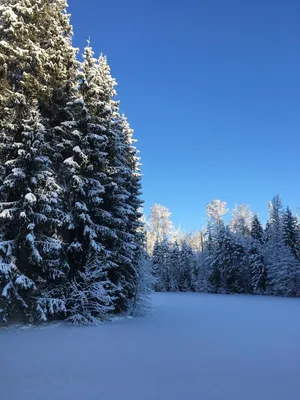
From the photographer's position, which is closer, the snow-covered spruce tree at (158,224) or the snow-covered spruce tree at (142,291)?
the snow-covered spruce tree at (142,291)

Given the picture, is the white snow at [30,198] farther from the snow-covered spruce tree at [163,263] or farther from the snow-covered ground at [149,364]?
the snow-covered spruce tree at [163,263]

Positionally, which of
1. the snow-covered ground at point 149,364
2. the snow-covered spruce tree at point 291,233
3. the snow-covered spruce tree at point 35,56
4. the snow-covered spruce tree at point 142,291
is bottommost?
the snow-covered ground at point 149,364

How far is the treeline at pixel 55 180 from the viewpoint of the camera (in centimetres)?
1235

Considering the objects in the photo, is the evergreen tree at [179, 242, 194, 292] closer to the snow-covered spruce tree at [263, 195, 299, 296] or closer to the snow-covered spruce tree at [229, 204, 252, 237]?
the snow-covered spruce tree at [229, 204, 252, 237]

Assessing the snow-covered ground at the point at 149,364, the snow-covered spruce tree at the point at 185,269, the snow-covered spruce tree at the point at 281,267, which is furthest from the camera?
the snow-covered spruce tree at the point at 185,269

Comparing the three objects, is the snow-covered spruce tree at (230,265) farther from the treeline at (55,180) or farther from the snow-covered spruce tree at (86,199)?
the snow-covered spruce tree at (86,199)

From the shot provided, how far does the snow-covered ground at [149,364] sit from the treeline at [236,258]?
22.7 m

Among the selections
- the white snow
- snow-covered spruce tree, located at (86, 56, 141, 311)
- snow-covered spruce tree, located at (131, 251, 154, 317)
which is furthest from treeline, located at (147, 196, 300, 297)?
the white snow

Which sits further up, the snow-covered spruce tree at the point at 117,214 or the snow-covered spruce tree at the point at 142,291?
the snow-covered spruce tree at the point at 117,214

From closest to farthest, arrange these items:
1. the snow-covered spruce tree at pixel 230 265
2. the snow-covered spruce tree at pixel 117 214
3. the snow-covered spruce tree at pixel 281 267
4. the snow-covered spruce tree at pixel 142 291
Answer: the snow-covered spruce tree at pixel 117 214 → the snow-covered spruce tree at pixel 142 291 → the snow-covered spruce tree at pixel 281 267 → the snow-covered spruce tree at pixel 230 265

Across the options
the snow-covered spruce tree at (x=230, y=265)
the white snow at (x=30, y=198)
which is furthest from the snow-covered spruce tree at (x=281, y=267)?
the white snow at (x=30, y=198)

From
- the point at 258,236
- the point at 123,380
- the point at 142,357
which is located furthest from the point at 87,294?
the point at 258,236

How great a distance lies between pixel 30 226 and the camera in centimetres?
1188

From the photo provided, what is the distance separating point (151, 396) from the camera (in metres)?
4.94
